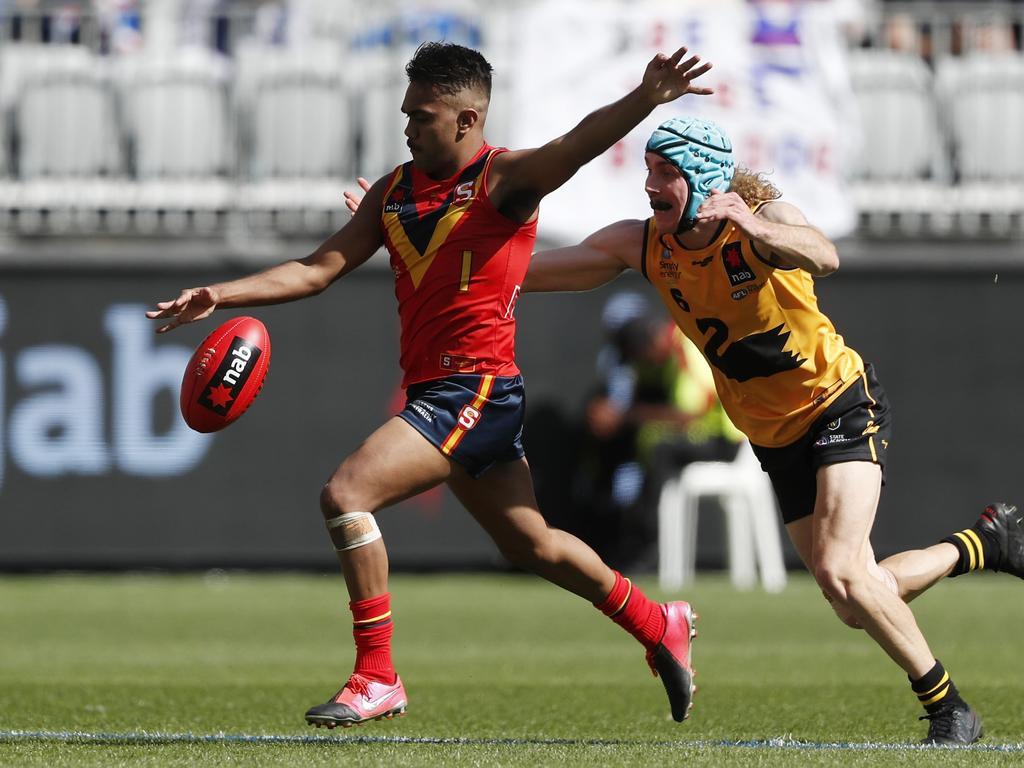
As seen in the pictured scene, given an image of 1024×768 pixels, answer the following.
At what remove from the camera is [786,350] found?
266 inches

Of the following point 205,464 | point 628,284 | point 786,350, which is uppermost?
point 786,350

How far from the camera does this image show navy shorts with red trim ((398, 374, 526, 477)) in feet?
21.5

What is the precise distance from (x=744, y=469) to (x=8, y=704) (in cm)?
770

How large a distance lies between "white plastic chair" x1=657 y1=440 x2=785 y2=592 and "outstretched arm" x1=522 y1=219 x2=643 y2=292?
7.42 metres

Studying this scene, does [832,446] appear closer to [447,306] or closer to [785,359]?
[785,359]

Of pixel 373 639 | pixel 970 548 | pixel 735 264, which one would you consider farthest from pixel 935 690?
pixel 373 639

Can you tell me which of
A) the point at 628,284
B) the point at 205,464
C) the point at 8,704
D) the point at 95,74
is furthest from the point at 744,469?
the point at 8,704

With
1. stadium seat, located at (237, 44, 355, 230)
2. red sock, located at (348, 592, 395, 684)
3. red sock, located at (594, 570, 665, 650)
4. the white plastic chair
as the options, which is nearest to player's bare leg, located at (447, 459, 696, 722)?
red sock, located at (594, 570, 665, 650)

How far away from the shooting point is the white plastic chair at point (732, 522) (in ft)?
47.5

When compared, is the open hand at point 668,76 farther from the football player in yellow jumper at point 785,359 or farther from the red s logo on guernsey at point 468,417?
the red s logo on guernsey at point 468,417

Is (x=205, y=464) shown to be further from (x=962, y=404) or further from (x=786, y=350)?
(x=786, y=350)

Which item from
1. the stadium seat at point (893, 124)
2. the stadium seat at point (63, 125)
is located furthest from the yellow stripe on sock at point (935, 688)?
the stadium seat at point (63, 125)

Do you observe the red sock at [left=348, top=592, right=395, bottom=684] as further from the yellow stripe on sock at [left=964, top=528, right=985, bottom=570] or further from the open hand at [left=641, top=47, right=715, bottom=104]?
the yellow stripe on sock at [left=964, top=528, right=985, bottom=570]

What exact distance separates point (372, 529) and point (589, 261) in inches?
56.9
